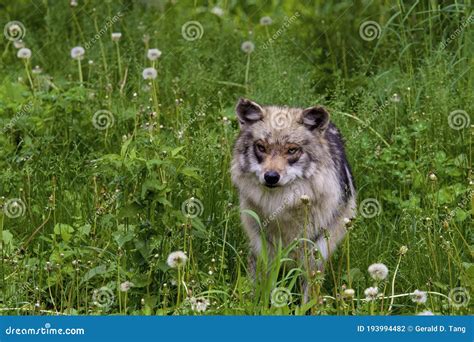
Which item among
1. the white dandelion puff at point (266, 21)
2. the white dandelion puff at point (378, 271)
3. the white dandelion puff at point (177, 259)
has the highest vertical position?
the white dandelion puff at point (266, 21)

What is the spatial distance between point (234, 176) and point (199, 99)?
1935 mm

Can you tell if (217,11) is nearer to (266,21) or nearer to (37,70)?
(266,21)

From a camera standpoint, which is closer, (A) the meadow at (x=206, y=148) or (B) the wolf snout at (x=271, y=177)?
(A) the meadow at (x=206, y=148)

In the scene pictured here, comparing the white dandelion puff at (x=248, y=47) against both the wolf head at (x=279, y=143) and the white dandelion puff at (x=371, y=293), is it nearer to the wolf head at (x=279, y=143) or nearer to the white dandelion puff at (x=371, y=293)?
the wolf head at (x=279, y=143)

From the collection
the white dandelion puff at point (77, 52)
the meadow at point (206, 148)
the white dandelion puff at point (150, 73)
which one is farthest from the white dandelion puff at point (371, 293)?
the white dandelion puff at point (77, 52)

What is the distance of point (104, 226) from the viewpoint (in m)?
6.50

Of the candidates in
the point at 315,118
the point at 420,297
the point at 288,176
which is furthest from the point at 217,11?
the point at 420,297

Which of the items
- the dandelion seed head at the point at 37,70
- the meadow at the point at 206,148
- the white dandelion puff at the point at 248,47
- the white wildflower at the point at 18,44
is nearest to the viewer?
the meadow at the point at 206,148

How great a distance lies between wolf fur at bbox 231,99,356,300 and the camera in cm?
641

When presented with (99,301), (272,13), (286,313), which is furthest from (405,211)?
(272,13)

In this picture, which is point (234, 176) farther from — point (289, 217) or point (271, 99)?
point (271, 99)

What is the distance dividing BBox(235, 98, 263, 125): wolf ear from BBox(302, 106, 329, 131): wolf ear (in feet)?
0.89

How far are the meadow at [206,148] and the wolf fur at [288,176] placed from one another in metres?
0.13

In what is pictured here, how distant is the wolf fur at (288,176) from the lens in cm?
641
